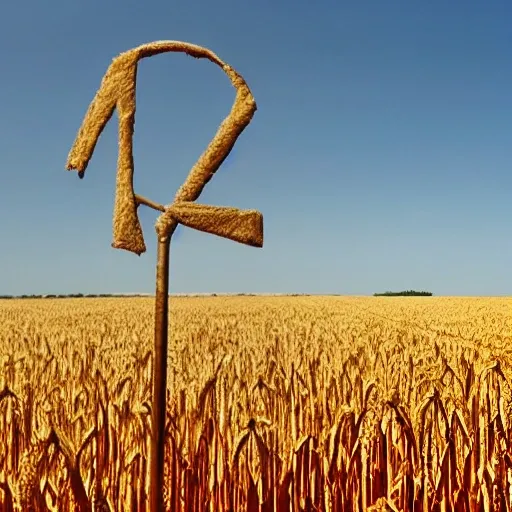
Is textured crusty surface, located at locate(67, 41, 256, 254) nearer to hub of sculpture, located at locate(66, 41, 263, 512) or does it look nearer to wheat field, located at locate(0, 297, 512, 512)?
hub of sculpture, located at locate(66, 41, 263, 512)

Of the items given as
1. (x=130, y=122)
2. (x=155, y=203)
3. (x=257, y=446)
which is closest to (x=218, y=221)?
(x=155, y=203)

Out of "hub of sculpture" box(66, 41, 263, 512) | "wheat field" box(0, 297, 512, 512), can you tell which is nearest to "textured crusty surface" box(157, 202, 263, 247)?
"hub of sculpture" box(66, 41, 263, 512)

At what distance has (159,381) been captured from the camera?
4.37 feet

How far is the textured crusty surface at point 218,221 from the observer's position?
1.41 m

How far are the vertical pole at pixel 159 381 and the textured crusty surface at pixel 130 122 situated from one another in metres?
0.14

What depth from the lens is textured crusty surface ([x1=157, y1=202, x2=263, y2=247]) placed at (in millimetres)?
1414

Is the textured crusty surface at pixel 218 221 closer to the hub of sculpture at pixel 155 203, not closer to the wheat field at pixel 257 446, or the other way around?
the hub of sculpture at pixel 155 203

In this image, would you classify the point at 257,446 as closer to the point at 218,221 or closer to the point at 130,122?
the point at 218,221

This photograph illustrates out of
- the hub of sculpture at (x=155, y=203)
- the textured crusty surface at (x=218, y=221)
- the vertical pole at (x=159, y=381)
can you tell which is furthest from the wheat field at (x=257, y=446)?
the textured crusty surface at (x=218, y=221)

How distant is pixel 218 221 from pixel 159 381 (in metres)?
0.40

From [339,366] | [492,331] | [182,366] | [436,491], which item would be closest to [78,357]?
[182,366]

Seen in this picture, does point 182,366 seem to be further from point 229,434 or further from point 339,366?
point 229,434

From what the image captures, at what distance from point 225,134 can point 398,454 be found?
276 cm

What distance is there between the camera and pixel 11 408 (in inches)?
165
